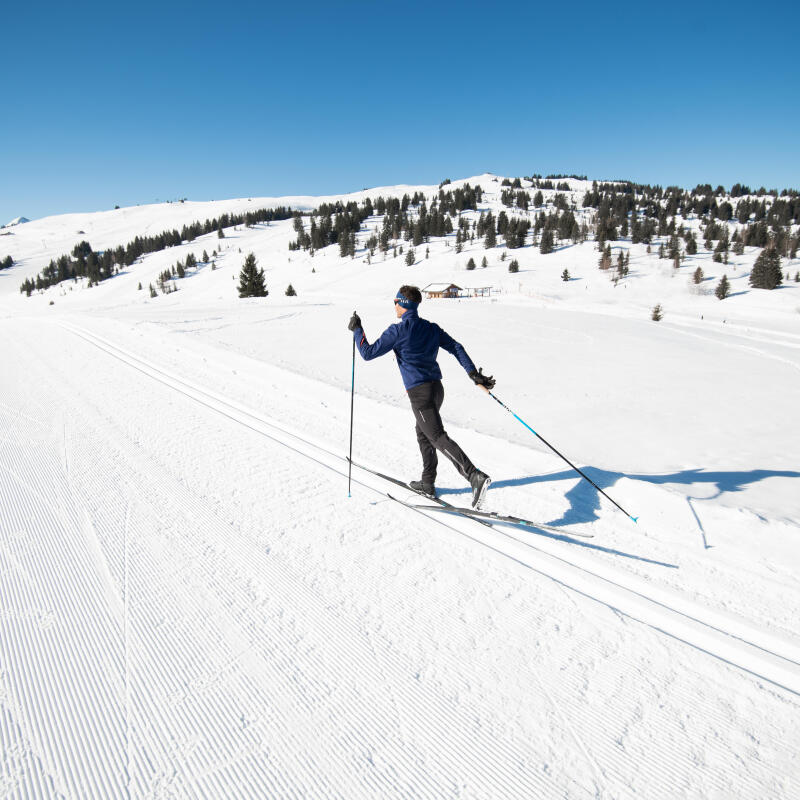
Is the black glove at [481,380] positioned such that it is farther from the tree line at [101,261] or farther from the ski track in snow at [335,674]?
the tree line at [101,261]

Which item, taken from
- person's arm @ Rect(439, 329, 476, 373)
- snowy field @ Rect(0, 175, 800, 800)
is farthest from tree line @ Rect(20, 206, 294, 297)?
person's arm @ Rect(439, 329, 476, 373)

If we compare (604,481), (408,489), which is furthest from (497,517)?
(604,481)

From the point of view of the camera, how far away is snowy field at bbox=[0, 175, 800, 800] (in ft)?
5.91

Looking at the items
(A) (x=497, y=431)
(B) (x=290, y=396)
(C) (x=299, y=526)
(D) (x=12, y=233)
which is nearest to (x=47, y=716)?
(C) (x=299, y=526)

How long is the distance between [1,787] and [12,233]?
9817 inches

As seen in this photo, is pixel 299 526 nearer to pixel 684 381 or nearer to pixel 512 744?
pixel 512 744

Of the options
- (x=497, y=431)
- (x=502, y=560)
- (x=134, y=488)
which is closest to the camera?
(x=502, y=560)

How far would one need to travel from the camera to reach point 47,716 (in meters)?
1.93

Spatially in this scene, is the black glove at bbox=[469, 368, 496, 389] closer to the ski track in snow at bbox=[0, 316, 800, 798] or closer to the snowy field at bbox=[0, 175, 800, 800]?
the snowy field at bbox=[0, 175, 800, 800]

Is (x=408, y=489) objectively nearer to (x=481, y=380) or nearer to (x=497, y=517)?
(x=497, y=517)

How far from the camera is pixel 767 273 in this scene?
42.0 meters

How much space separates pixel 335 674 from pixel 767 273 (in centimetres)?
5634

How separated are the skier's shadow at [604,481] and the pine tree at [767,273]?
50941mm

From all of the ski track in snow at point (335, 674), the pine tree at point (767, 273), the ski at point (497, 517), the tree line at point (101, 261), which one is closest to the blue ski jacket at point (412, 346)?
the ski at point (497, 517)
